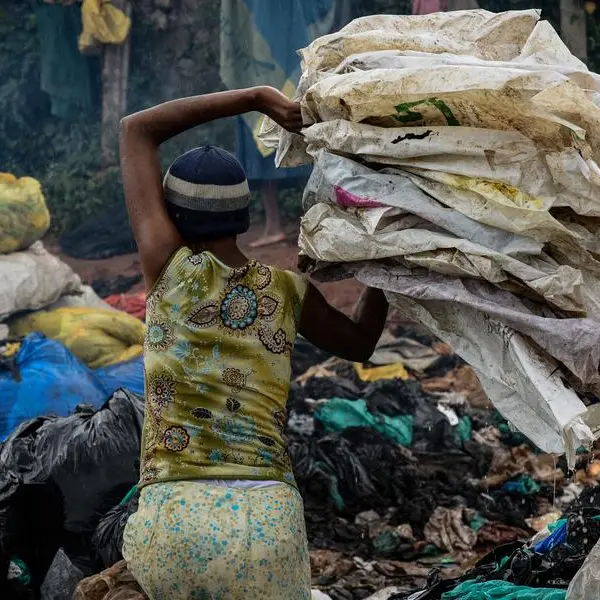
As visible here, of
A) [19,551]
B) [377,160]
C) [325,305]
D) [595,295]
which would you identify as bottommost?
[19,551]

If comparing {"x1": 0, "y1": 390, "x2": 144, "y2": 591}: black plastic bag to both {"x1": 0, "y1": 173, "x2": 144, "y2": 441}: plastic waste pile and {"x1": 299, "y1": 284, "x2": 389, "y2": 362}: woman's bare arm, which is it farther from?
{"x1": 0, "y1": 173, "x2": 144, "y2": 441}: plastic waste pile

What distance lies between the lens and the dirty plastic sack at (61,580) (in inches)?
147

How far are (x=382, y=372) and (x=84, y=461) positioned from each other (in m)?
3.57

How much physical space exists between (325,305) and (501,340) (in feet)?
1.67

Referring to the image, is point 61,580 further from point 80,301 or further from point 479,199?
point 80,301

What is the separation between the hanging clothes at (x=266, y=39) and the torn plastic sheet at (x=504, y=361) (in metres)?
6.17

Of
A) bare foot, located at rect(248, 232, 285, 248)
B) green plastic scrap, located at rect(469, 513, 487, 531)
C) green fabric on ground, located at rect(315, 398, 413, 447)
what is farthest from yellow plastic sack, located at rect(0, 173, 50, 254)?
green plastic scrap, located at rect(469, 513, 487, 531)

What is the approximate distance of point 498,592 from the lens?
9.47 ft

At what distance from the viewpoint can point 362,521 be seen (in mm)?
5074

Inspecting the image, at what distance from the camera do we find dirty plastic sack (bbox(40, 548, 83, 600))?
3723 mm

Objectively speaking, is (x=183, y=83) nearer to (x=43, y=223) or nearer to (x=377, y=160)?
(x=43, y=223)

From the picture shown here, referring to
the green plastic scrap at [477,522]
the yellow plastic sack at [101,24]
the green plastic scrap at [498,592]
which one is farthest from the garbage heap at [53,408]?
the yellow plastic sack at [101,24]

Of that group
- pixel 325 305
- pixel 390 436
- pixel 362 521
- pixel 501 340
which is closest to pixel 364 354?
pixel 325 305

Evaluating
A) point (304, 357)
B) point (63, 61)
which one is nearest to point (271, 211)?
point (304, 357)
